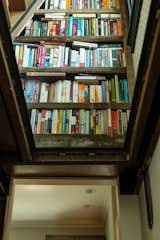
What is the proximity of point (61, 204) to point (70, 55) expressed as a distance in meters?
2.45

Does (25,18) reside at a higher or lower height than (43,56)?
higher

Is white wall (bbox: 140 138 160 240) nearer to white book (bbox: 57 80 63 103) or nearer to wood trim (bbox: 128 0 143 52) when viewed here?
white book (bbox: 57 80 63 103)

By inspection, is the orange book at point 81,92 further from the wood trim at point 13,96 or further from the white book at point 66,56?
the wood trim at point 13,96

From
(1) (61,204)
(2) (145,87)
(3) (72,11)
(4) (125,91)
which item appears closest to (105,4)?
(3) (72,11)

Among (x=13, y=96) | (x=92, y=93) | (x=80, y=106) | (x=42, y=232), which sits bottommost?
(x=42, y=232)

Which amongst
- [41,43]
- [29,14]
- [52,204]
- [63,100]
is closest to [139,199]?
[63,100]

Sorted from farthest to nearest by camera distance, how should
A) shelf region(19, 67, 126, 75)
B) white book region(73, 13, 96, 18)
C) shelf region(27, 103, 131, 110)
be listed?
white book region(73, 13, 96, 18) → shelf region(19, 67, 126, 75) → shelf region(27, 103, 131, 110)

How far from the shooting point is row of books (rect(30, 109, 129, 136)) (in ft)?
7.89

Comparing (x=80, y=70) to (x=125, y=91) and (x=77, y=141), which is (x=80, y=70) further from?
(x=77, y=141)

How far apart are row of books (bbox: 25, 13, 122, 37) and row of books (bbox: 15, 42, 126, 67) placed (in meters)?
0.14

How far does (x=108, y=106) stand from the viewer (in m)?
2.50

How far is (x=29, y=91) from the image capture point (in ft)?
8.52

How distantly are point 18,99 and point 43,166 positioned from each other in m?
0.67

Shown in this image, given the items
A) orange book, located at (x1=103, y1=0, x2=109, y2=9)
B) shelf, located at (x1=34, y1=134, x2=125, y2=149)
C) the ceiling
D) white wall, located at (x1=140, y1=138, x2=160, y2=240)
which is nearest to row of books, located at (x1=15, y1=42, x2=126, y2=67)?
orange book, located at (x1=103, y1=0, x2=109, y2=9)
